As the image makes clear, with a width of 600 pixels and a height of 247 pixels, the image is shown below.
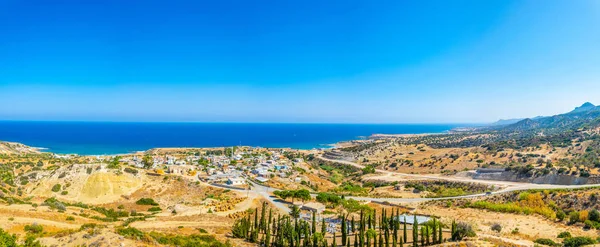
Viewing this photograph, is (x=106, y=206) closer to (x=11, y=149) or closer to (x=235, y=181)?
(x=235, y=181)

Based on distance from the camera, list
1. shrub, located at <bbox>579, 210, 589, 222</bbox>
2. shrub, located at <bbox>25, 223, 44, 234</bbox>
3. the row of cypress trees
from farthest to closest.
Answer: shrub, located at <bbox>579, 210, 589, 222</bbox>
the row of cypress trees
shrub, located at <bbox>25, 223, 44, 234</bbox>

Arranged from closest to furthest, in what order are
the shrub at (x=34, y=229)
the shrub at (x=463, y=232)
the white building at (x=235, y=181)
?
the shrub at (x=34, y=229) < the shrub at (x=463, y=232) < the white building at (x=235, y=181)

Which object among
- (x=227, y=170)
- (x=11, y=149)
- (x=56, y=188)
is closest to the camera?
(x=56, y=188)

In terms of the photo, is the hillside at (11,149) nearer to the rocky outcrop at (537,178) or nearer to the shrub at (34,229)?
the shrub at (34,229)

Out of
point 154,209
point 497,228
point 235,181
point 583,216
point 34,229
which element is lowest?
point 154,209

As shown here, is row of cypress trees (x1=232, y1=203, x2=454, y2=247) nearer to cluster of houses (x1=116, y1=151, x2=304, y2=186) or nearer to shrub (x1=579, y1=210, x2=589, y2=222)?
shrub (x1=579, y1=210, x2=589, y2=222)

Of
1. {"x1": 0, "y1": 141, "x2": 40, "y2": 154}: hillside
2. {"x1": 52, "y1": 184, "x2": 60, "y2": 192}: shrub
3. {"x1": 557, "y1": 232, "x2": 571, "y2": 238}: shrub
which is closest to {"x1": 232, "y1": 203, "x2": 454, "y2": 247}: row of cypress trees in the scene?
{"x1": 557, "y1": 232, "x2": 571, "y2": 238}: shrub

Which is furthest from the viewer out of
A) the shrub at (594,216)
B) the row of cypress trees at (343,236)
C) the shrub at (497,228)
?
the shrub at (594,216)

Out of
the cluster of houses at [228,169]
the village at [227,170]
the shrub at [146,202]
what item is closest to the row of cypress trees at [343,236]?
the shrub at [146,202]

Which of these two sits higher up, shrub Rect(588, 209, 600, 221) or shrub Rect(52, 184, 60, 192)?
shrub Rect(588, 209, 600, 221)

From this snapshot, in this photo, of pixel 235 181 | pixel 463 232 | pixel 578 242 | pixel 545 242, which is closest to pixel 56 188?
pixel 235 181

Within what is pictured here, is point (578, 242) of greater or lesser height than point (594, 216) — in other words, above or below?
above

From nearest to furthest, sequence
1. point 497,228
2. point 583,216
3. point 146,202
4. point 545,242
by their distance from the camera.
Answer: point 545,242 → point 497,228 → point 583,216 → point 146,202
